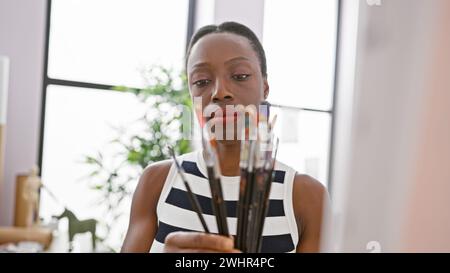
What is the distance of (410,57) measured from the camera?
0.84 feet

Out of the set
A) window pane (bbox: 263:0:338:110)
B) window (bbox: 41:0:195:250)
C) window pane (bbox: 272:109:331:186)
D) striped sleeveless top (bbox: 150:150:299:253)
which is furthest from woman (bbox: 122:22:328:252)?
window (bbox: 41:0:195:250)

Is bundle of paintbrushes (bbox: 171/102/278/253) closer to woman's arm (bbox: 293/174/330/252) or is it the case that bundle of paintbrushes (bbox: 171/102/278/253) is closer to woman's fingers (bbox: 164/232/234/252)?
woman's fingers (bbox: 164/232/234/252)

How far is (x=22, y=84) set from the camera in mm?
1251

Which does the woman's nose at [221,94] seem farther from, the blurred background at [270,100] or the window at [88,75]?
the window at [88,75]

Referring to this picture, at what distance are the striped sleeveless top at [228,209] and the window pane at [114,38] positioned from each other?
1.17 m

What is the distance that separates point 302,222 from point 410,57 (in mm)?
182

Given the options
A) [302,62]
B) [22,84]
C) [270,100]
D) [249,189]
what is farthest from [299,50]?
[22,84]

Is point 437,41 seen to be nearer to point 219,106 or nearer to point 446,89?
point 446,89

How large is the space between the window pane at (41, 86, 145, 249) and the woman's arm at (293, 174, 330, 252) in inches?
45.1

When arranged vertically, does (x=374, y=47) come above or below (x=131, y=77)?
below

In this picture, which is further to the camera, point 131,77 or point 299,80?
point 131,77

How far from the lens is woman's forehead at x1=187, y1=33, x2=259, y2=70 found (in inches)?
14.7

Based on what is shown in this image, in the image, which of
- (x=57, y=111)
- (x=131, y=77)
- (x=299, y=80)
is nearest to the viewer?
(x=299, y=80)
